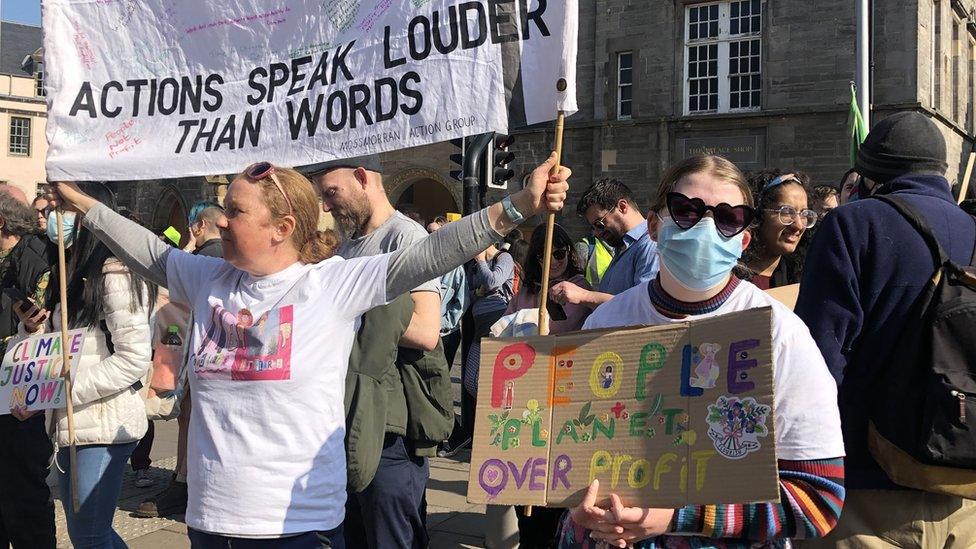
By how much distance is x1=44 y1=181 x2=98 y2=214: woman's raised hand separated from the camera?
329 cm

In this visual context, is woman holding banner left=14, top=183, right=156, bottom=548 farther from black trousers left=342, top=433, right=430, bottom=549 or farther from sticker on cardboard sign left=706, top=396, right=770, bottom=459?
sticker on cardboard sign left=706, top=396, right=770, bottom=459

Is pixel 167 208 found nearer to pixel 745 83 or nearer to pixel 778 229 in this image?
pixel 745 83

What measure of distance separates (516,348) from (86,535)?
2.56 meters

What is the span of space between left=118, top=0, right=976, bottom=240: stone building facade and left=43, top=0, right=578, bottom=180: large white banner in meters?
17.1

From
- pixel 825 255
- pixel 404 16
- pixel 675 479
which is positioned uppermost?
pixel 404 16

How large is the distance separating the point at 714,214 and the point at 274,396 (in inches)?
52.7

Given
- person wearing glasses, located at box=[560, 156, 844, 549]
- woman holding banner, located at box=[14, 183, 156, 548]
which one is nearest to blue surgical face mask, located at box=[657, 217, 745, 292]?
person wearing glasses, located at box=[560, 156, 844, 549]

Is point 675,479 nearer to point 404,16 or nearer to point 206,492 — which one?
point 206,492

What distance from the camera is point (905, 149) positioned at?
8.90 ft

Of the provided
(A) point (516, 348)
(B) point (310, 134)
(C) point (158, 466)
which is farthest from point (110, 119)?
(C) point (158, 466)

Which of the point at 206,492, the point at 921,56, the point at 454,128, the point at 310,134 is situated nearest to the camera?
the point at 206,492

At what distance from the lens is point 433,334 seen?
3418 millimetres

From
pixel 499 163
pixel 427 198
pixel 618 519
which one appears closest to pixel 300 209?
pixel 618 519

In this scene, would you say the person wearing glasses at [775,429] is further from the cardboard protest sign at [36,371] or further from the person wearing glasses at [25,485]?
the person wearing glasses at [25,485]
